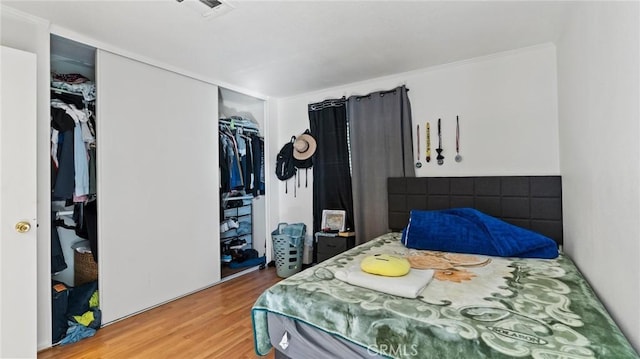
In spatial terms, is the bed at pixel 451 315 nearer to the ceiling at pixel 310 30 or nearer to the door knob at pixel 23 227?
the door knob at pixel 23 227

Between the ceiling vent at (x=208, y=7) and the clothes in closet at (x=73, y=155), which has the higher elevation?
the ceiling vent at (x=208, y=7)

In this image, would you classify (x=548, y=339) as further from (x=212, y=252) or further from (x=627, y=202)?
(x=212, y=252)

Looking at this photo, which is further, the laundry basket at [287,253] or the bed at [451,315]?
the laundry basket at [287,253]

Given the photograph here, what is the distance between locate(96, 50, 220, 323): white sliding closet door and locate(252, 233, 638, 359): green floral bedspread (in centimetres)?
164

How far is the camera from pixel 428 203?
2963 millimetres

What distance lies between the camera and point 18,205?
1810 mm

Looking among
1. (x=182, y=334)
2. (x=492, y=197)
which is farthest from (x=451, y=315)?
(x=182, y=334)

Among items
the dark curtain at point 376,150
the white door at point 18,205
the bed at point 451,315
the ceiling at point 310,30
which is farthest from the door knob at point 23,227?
the dark curtain at point 376,150

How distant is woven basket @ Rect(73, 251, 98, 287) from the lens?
257 cm

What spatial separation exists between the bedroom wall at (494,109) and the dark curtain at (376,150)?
0.14 meters

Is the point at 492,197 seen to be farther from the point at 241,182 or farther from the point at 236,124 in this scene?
the point at 236,124

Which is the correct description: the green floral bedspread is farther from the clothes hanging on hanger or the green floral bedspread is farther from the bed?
the clothes hanging on hanger

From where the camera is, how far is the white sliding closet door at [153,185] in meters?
2.39

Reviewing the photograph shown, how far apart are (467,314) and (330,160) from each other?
263 centimetres
